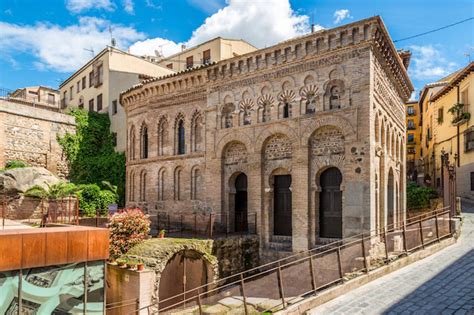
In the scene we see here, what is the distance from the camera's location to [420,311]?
316 inches

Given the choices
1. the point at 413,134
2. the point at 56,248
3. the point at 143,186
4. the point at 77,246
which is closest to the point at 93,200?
the point at 143,186

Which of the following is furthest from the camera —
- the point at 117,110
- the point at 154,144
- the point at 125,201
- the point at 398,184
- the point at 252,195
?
the point at 117,110

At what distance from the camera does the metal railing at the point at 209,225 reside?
60.0ft

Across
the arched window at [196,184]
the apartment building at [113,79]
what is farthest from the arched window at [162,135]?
the apartment building at [113,79]

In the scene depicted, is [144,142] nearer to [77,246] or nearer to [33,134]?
[33,134]

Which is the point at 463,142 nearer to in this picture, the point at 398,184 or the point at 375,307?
the point at 398,184

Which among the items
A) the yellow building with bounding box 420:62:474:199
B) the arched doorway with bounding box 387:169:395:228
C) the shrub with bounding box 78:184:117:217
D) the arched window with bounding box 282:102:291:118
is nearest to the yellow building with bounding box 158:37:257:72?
the arched window with bounding box 282:102:291:118

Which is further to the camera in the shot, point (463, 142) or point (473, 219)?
point (463, 142)

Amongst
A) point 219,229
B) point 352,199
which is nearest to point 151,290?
point 219,229

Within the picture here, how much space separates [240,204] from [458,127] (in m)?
19.5

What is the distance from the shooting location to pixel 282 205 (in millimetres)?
17875

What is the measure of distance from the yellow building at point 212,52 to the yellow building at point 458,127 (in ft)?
53.3

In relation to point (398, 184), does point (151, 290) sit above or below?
below

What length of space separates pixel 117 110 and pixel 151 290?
2058cm
